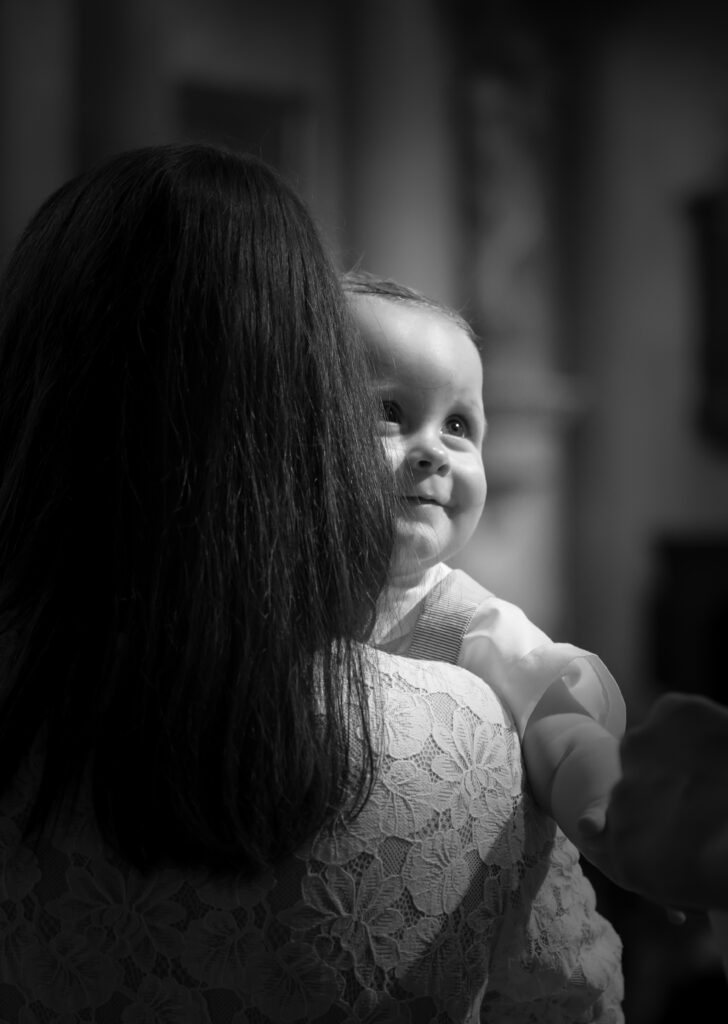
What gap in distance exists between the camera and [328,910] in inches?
28.0

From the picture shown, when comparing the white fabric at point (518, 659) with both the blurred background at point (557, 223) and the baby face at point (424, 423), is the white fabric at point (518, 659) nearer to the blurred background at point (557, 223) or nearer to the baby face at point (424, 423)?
the baby face at point (424, 423)

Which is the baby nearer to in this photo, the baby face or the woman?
the baby face

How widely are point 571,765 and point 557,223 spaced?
5.57 metres

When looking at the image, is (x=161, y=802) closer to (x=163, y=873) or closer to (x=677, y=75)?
(x=163, y=873)

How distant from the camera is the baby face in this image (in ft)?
3.42

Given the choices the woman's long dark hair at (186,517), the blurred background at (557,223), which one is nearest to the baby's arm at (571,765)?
the woman's long dark hair at (186,517)

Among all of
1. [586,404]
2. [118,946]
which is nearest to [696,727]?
[118,946]

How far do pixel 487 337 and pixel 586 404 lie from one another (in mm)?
758

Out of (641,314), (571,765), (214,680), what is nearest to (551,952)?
(571,765)

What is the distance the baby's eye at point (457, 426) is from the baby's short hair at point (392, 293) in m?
0.09

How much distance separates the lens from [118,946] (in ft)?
2.31

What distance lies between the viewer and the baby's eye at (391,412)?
3.45 feet

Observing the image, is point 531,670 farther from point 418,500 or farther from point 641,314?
point 641,314

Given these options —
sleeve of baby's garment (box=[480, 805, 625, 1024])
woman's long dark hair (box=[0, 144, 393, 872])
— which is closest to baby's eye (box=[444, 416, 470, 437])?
woman's long dark hair (box=[0, 144, 393, 872])
